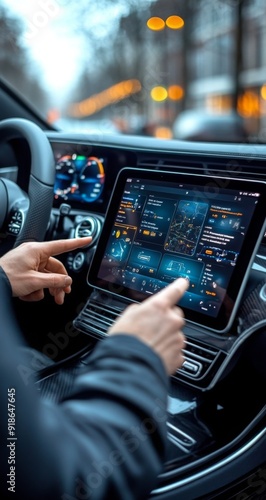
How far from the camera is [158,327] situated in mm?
873

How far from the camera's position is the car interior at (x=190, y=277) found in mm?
1479

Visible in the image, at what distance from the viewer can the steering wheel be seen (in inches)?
71.0

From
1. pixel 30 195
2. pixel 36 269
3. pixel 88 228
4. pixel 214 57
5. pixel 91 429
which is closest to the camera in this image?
pixel 91 429

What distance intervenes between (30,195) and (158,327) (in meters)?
1.09

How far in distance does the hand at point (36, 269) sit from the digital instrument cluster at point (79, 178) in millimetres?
918

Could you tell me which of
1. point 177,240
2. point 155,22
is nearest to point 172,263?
point 177,240

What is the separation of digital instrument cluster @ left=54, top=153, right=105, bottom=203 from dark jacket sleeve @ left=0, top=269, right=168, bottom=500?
5.24ft

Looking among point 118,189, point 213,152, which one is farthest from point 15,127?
point 213,152

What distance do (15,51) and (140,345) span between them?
4.37 metres

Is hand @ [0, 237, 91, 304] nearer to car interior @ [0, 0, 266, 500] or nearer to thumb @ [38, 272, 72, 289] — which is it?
thumb @ [38, 272, 72, 289]

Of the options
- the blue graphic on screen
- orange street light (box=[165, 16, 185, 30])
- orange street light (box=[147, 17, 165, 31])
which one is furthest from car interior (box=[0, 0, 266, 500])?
orange street light (box=[165, 16, 185, 30])

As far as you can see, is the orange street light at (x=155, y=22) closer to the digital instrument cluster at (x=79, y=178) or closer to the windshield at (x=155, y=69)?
the windshield at (x=155, y=69)

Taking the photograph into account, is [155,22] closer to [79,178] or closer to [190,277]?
[79,178]

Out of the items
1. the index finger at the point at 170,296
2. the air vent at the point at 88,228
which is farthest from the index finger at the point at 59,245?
the air vent at the point at 88,228
